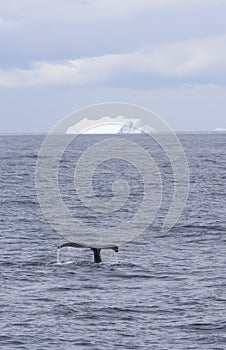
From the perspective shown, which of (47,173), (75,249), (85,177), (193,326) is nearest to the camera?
(193,326)

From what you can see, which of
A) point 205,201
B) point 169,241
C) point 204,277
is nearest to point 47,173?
point 205,201

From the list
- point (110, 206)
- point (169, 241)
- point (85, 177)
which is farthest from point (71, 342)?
point (85, 177)

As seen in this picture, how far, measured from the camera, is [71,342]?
1003 inches

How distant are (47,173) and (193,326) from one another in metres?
83.8

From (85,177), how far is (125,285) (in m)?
69.4

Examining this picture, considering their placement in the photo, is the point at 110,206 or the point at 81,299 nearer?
the point at 81,299

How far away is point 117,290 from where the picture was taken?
3228cm

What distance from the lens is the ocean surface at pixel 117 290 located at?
2612 cm

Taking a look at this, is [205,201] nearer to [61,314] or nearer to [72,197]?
[72,197]

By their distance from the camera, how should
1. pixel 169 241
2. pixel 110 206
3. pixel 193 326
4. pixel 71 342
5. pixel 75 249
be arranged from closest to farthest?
pixel 71 342 → pixel 193 326 → pixel 75 249 → pixel 169 241 → pixel 110 206

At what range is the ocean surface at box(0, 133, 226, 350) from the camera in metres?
26.1

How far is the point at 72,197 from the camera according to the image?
244 feet

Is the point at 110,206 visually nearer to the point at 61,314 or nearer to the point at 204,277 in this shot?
the point at 204,277

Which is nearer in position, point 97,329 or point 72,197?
point 97,329
